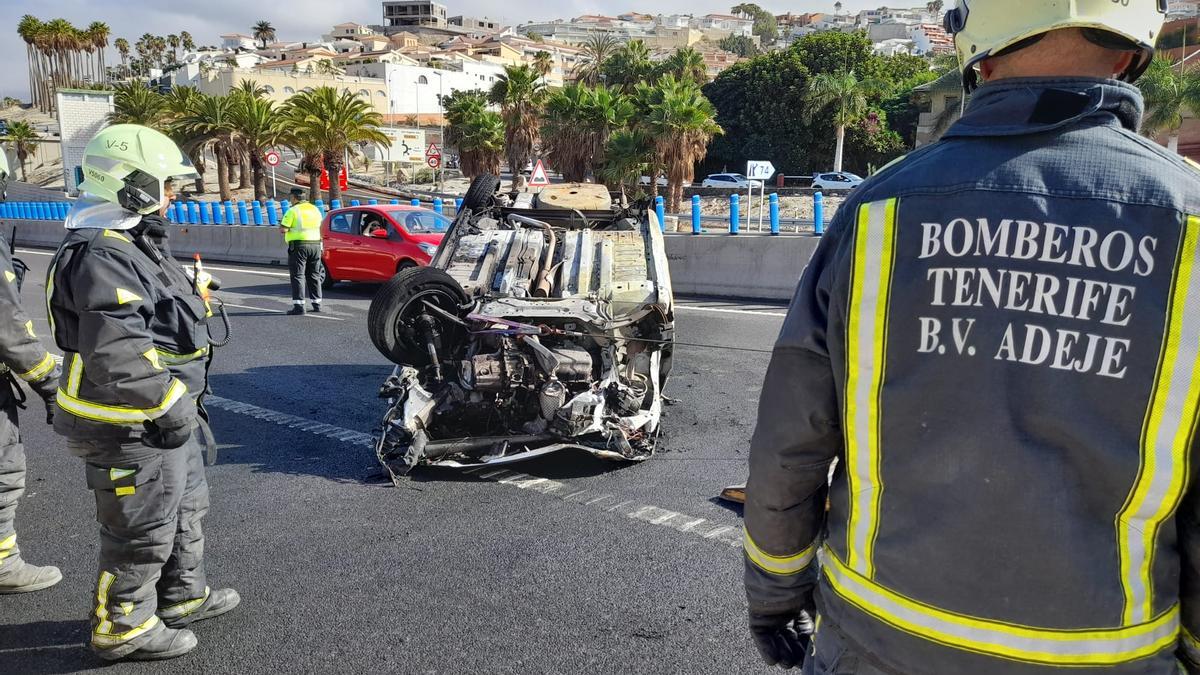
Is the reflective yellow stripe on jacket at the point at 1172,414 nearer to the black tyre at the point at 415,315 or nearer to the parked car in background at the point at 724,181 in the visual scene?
the black tyre at the point at 415,315

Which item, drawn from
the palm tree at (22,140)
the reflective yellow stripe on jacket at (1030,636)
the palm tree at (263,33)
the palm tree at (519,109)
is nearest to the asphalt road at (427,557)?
the reflective yellow stripe on jacket at (1030,636)

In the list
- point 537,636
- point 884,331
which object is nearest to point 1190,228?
point 884,331

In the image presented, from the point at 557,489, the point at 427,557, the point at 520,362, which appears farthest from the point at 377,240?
the point at 427,557

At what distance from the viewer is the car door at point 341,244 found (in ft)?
43.2

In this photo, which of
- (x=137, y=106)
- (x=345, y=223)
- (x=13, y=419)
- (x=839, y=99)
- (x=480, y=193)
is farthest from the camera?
(x=137, y=106)

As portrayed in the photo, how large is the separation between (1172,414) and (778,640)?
2.85 feet

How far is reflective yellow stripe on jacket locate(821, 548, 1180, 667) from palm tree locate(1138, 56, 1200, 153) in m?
35.0

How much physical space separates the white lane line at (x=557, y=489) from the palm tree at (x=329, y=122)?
26.3m

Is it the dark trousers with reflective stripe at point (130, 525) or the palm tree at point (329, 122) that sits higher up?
the palm tree at point (329, 122)

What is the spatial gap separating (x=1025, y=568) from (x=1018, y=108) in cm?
76

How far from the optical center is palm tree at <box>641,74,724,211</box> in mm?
25859

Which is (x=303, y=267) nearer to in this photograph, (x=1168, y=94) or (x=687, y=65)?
(x=1168, y=94)

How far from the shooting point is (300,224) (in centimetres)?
1128

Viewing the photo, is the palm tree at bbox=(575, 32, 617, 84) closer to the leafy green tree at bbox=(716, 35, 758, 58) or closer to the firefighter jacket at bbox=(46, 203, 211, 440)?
the firefighter jacket at bbox=(46, 203, 211, 440)
